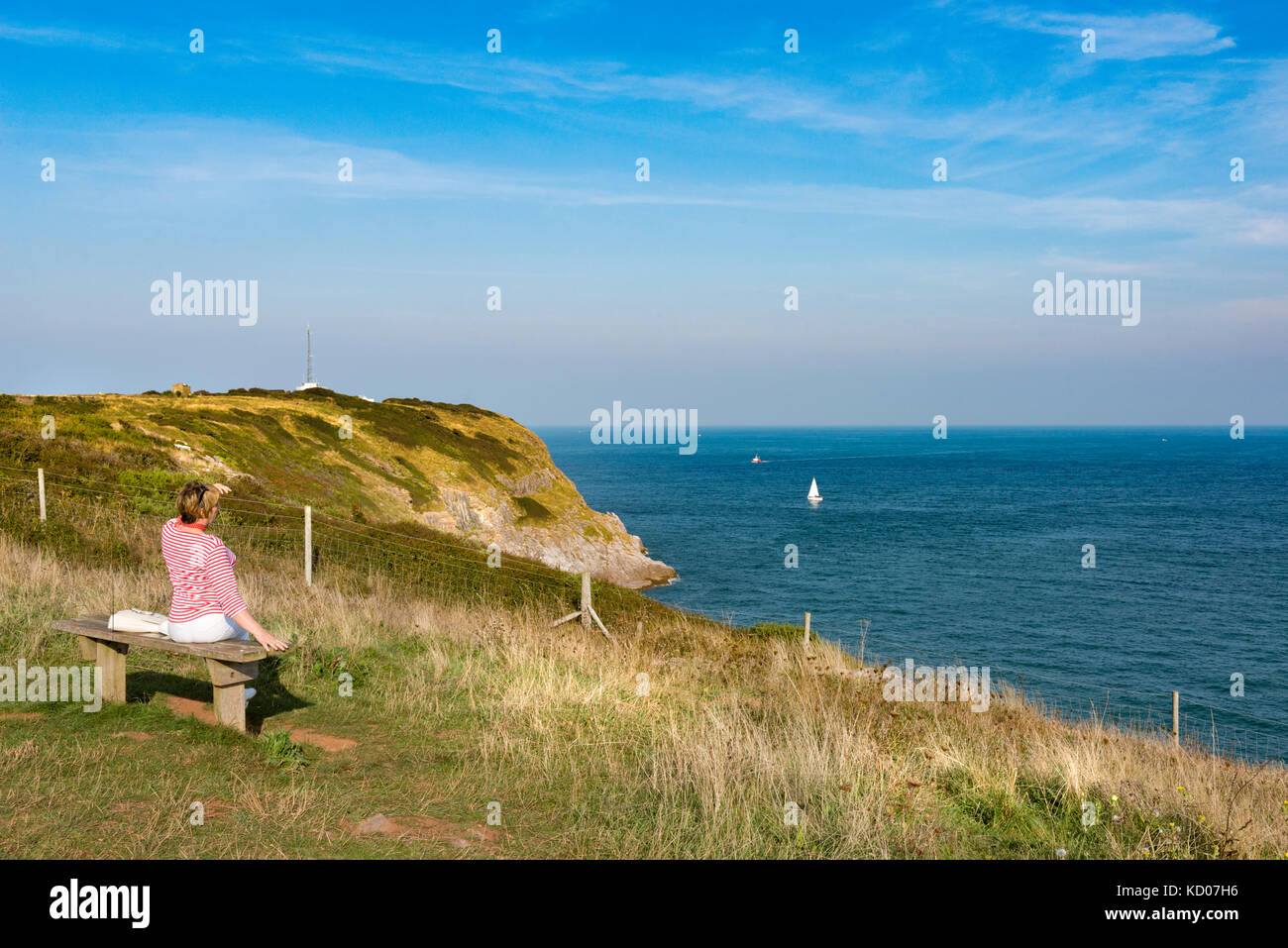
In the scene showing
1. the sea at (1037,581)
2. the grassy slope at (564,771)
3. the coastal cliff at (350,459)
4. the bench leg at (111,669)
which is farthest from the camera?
the sea at (1037,581)

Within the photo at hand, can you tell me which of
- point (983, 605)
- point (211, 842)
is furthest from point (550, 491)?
point (211, 842)

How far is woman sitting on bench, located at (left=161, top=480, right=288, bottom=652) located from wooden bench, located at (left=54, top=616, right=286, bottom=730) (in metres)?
0.09

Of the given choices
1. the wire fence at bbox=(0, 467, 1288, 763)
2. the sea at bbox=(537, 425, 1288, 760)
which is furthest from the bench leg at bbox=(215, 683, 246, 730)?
the sea at bbox=(537, 425, 1288, 760)

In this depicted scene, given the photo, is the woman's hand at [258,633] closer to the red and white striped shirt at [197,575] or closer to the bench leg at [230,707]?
the red and white striped shirt at [197,575]

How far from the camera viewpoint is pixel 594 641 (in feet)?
35.7

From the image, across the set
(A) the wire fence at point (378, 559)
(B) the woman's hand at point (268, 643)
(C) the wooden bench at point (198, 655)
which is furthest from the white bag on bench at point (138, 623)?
(A) the wire fence at point (378, 559)

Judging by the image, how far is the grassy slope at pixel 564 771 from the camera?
4.61 m

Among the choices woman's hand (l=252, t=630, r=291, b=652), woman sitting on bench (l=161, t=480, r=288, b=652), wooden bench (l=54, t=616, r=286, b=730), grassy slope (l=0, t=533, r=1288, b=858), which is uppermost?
woman sitting on bench (l=161, t=480, r=288, b=652)

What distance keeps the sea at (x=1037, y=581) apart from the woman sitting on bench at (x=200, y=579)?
29.4 ft

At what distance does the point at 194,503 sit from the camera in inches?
223

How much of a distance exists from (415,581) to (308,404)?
107 ft

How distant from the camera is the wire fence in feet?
47.1

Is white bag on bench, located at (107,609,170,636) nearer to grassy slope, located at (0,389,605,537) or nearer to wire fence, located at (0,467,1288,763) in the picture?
wire fence, located at (0,467,1288,763)

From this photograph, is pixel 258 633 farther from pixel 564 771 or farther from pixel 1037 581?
pixel 1037 581
